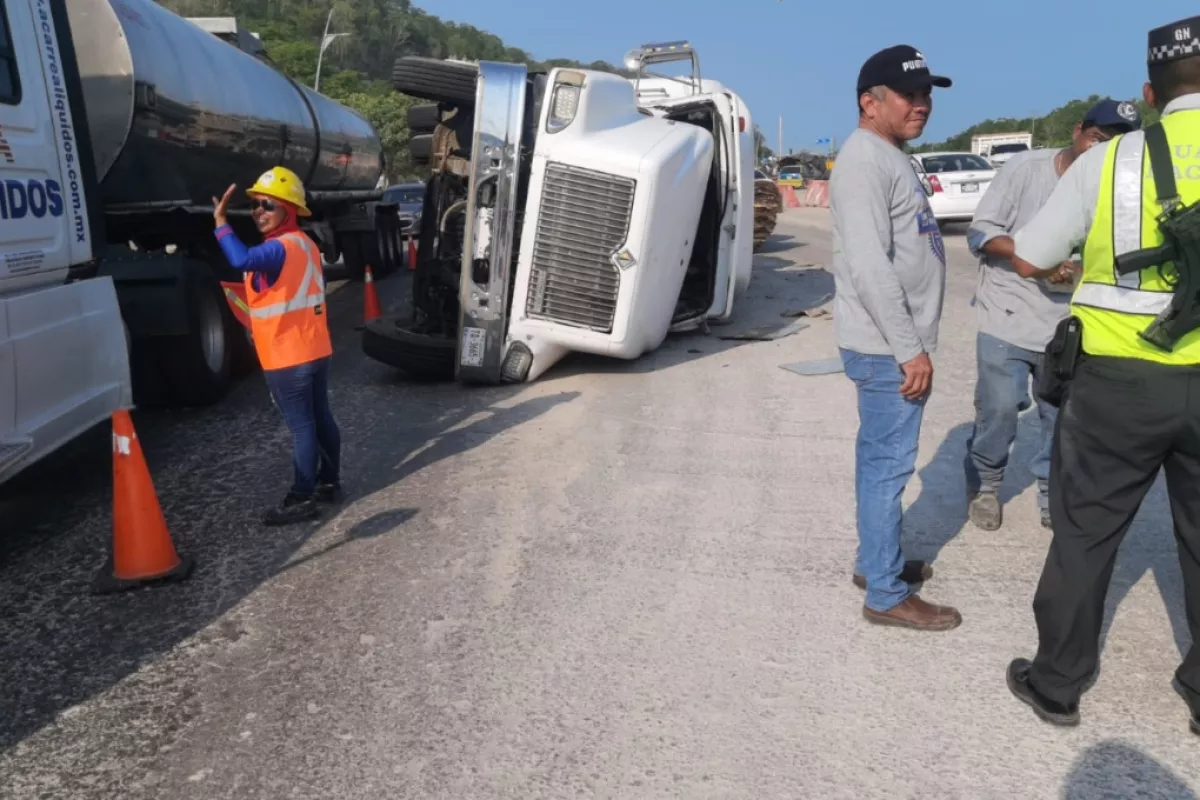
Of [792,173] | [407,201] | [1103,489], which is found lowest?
[792,173]

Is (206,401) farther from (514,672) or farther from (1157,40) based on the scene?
(1157,40)

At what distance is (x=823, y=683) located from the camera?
3.41 metres

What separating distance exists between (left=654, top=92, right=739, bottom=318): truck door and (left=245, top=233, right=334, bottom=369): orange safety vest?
505cm

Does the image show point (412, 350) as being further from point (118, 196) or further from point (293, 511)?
point (293, 511)

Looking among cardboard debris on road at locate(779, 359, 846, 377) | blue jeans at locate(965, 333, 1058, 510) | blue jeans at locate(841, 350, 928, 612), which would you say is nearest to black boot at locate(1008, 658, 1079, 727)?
blue jeans at locate(841, 350, 928, 612)

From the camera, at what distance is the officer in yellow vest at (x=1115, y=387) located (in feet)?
9.04

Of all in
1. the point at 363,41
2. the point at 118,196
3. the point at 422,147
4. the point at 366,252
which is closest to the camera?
the point at 118,196

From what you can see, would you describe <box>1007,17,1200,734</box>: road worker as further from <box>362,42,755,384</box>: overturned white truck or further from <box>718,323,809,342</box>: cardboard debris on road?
<box>718,323,809,342</box>: cardboard debris on road

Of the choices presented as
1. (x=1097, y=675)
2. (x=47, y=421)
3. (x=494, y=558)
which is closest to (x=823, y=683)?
(x=1097, y=675)

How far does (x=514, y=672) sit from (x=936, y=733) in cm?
137

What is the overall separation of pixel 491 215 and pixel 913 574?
4434 millimetres

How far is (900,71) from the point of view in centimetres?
346

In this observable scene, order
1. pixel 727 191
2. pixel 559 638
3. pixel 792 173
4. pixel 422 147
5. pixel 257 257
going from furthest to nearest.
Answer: pixel 792 173 → pixel 727 191 → pixel 422 147 → pixel 257 257 → pixel 559 638

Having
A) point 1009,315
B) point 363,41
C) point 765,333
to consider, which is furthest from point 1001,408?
point 363,41
